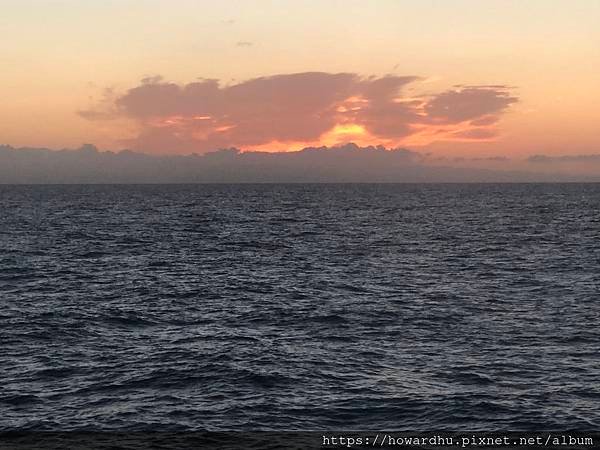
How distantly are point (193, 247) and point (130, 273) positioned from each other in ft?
75.4

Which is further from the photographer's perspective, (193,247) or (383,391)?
(193,247)

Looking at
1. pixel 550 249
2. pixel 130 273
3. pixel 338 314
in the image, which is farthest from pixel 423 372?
pixel 550 249

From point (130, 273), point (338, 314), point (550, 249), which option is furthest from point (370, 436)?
point (550, 249)

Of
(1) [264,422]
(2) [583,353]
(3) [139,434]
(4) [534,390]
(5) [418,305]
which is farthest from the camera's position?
(5) [418,305]

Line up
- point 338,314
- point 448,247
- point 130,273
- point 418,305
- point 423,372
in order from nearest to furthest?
point 423,372
point 338,314
point 418,305
point 130,273
point 448,247

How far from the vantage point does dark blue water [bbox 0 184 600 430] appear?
24.8 m

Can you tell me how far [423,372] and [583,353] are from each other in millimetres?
8854

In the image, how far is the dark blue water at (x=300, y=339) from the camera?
24.8 meters

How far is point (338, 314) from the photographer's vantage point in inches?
1668

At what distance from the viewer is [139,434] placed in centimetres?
2161

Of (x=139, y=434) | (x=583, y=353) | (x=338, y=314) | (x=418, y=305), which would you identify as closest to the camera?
(x=139, y=434)

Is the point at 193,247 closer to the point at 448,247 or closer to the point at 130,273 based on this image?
the point at 130,273

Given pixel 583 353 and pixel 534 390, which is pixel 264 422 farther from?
pixel 583 353

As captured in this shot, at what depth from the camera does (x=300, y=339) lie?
119 feet
